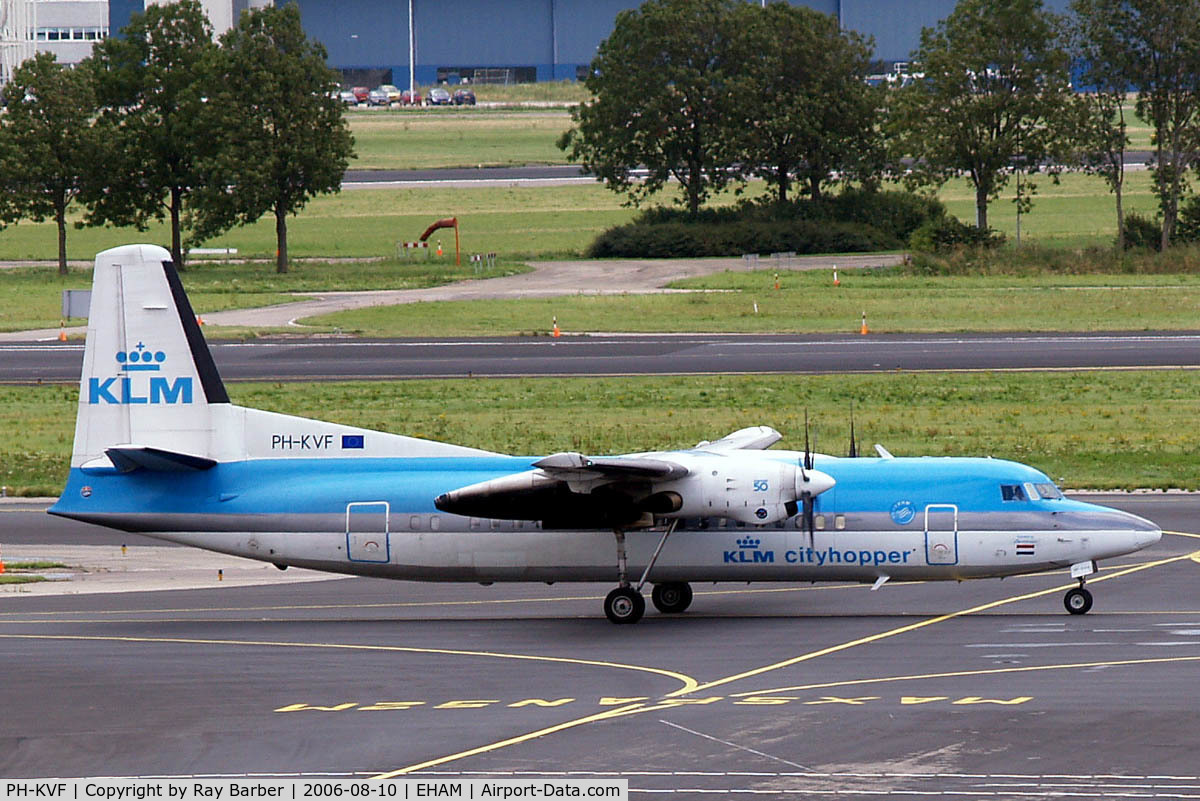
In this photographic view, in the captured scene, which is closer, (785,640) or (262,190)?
(785,640)

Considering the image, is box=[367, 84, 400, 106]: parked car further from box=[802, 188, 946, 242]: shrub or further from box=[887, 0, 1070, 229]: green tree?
box=[887, 0, 1070, 229]: green tree

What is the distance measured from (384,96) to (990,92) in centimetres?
10273

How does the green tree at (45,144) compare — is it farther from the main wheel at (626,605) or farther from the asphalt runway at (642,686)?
the main wheel at (626,605)

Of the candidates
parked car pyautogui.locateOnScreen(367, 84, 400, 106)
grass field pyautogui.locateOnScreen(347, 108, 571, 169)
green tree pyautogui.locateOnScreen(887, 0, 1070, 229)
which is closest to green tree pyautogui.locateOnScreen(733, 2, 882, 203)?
green tree pyautogui.locateOnScreen(887, 0, 1070, 229)

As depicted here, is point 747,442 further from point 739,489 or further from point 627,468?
point 627,468

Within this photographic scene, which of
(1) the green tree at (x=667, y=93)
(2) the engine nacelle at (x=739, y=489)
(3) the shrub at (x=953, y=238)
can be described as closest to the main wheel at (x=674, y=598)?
(2) the engine nacelle at (x=739, y=489)

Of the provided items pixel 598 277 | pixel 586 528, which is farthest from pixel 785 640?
pixel 598 277

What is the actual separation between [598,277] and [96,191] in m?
30.1

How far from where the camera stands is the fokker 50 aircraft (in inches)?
964

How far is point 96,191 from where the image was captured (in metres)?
87.9

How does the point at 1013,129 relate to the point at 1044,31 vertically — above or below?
below

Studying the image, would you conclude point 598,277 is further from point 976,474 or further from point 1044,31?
point 976,474

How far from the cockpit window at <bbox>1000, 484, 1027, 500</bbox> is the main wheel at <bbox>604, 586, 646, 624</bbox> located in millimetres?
6264

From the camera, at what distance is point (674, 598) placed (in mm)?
26062
